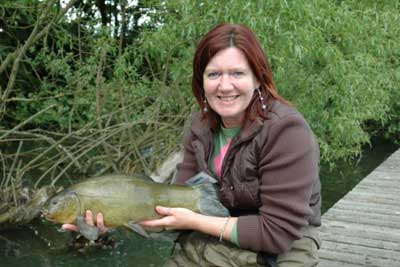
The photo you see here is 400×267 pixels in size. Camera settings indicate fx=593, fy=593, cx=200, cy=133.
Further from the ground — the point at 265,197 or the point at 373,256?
the point at 265,197

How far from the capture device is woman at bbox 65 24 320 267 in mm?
2076

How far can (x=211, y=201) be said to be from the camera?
7.26 feet

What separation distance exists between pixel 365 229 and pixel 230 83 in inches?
139

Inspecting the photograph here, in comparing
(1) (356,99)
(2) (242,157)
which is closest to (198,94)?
(2) (242,157)

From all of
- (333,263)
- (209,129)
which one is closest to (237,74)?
(209,129)

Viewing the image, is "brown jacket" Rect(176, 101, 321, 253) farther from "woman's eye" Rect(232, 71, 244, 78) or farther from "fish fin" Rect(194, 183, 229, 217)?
"woman's eye" Rect(232, 71, 244, 78)

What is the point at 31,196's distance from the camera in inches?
252

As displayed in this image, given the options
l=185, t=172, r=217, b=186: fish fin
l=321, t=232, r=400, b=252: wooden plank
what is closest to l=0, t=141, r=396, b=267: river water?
l=321, t=232, r=400, b=252: wooden plank

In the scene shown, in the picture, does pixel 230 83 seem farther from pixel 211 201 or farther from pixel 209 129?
pixel 211 201

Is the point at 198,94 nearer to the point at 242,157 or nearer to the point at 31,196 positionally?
the point at 242,157

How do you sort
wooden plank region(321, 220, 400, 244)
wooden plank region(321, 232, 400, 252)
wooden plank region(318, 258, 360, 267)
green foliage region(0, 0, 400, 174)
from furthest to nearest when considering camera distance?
1. green foliage region(0, 0, 400, 174)
2. wooden plank region(321, 220, 400, 244)
3. wooden plank region(321, 232, 400, 252)
4. wooden plank region(318, 258, 360, 267)

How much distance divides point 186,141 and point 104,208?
440mm

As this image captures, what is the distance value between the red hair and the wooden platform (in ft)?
7.97

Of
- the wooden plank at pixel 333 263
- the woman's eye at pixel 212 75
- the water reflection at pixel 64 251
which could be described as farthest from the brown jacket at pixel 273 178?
the water reflection at pixel 64 251
